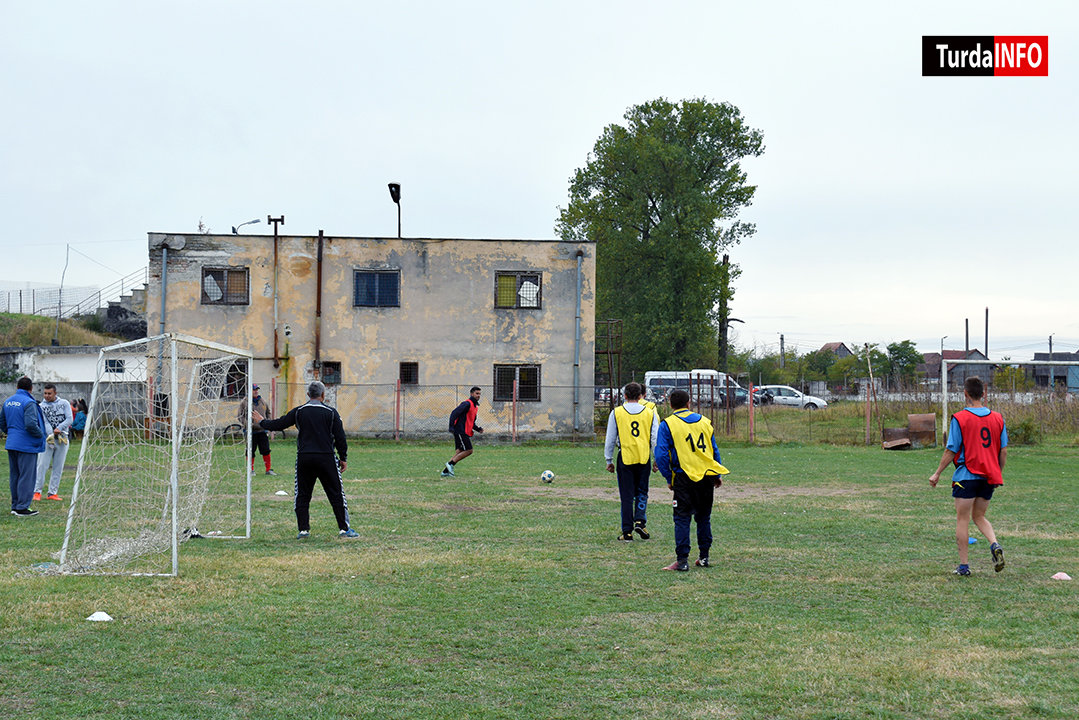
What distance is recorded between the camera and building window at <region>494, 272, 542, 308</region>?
1329 inches

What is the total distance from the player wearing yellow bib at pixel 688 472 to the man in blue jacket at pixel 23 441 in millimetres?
8636

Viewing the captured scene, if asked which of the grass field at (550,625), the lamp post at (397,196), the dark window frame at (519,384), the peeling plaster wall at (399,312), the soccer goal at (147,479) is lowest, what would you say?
the grass field at (550,625)

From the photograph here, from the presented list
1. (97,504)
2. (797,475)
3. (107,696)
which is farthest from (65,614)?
(797,475)

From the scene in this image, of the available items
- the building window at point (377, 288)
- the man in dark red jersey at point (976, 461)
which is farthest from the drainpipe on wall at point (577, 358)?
the man in dark red jersey at point (976, 461)

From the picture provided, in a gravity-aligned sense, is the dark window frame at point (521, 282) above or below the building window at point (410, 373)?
above

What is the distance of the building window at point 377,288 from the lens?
3338 centimetres

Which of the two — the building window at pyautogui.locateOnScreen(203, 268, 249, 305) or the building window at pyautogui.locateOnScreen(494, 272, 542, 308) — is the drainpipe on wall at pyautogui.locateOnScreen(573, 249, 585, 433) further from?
the building window at pyautogui.locateOnScreen(203, 268, 249, 305)

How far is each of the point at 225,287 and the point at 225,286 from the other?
34 millimetres

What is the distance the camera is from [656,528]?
12359 millimetres

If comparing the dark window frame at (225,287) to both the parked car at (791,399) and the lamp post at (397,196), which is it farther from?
the parked car at (791,399)

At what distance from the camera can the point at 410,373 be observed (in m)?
33.7

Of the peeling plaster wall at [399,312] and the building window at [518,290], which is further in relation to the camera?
the building window at [518,290]

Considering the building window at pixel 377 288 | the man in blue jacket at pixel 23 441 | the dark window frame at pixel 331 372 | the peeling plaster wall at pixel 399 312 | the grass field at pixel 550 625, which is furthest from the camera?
the building window at pixel 377 288

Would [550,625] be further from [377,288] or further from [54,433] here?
[377,288]
